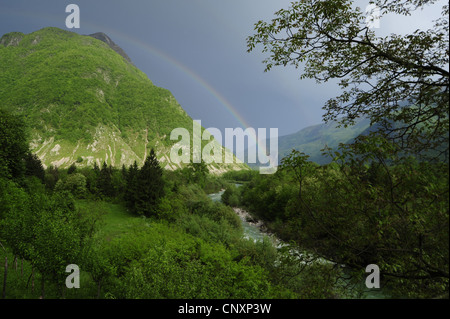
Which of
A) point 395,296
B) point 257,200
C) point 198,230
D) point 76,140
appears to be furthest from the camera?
point 76,140

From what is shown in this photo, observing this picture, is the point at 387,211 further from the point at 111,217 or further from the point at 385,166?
the point at 111,217

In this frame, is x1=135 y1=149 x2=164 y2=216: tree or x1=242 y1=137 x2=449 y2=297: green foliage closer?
x1=242 y1=137 x2=449 y2=297: green foliage

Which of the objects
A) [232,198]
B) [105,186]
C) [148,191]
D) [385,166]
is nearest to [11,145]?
[148,191]

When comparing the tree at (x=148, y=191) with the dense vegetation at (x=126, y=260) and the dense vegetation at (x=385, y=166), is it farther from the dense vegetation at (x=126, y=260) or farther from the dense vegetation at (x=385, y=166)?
the dense vegetation at (x=385, y=166)

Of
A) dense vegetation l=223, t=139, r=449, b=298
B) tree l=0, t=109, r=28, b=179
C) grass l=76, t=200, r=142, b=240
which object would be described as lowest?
grass l=76, t=200, r=142, b=240

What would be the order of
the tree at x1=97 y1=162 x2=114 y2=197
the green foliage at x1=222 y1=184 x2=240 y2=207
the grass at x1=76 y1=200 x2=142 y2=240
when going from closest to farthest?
1. the grass at x1=76 y1=200 x2=142 y2=240
2. the green foliage at x1=222 y1=184 x2=240 y2=207
3. the tree at x1=97 y1=162 x2=114 y2=197

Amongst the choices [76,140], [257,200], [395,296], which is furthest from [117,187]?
[76,140]

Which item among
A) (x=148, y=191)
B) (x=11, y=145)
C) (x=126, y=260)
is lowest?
(x=126, y=260)

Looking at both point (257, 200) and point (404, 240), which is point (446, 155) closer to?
point (404, 240)

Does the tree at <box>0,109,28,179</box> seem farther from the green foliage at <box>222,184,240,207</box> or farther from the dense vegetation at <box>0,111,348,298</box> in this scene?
the green foliage at <box>222,184,240,207</box>

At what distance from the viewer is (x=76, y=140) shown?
16825 cm

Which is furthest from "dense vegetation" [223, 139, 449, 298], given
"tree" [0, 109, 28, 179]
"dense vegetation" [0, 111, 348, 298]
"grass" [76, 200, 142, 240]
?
"tree" [0, 109, 28, 179]

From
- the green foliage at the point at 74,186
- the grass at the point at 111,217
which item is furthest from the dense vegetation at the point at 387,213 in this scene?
the green foliage at the point at 74,186
